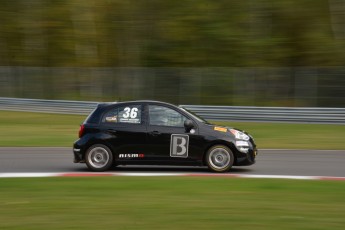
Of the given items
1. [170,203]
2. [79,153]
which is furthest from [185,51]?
[170,203]

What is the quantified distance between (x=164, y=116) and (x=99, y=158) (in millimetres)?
1559

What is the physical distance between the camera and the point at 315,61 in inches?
1516

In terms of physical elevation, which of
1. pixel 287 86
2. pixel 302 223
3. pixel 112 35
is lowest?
pixel 302 223

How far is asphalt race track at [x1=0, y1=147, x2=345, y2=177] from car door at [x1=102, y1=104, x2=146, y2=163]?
1.39 feet

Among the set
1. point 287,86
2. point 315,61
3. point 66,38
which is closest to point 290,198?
point 287,86

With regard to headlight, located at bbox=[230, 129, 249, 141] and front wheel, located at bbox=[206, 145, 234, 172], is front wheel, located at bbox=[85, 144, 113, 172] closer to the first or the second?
front wheel, located at bbox=[206, 145, 234, 172]

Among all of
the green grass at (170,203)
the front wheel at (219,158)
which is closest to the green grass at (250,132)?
the front wheel at (219,158)

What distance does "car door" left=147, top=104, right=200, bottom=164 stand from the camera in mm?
14258

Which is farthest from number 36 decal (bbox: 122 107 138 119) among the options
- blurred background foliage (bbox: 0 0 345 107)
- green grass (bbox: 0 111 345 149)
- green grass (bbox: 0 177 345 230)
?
blurred background foliage (bbox: 0 0 345 107)

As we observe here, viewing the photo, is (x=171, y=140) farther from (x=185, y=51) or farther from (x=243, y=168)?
(x=185, y=51)

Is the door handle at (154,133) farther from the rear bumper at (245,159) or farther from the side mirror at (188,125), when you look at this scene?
the rear bumper at (245,159)

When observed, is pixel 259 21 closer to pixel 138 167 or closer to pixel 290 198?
pixel 138 167

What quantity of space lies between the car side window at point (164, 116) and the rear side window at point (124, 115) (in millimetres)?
283

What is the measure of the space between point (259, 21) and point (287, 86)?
29.9 ft
